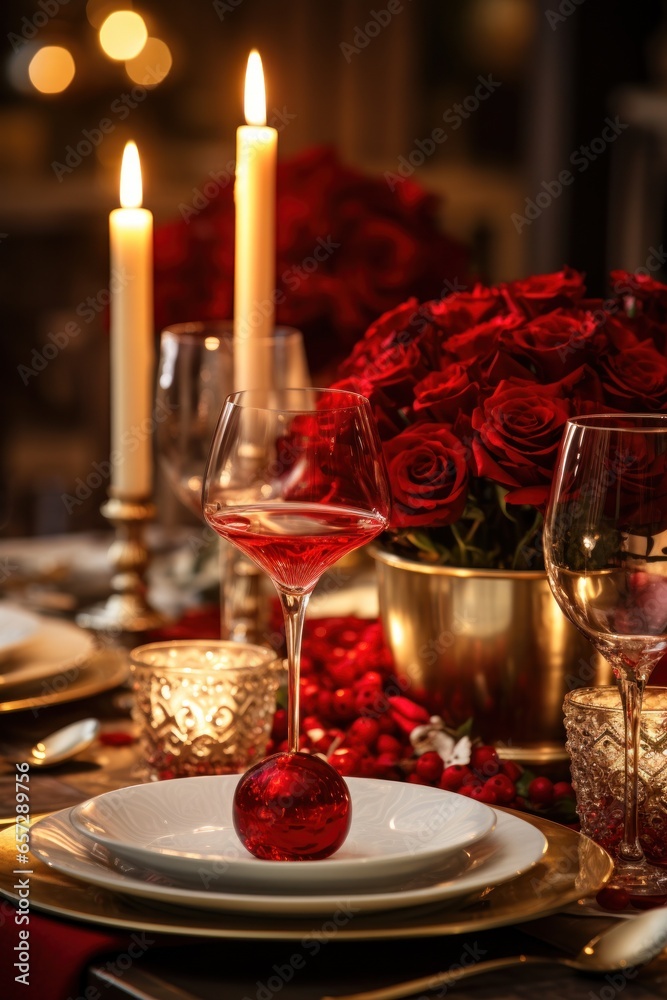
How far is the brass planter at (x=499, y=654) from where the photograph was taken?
918 millimetres

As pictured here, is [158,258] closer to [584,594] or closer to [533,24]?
[584,594]

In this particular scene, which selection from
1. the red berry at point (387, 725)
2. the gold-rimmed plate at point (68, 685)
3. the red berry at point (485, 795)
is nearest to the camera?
the red berry at point (485, 795)

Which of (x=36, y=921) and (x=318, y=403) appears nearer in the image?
(x=36, y=921)

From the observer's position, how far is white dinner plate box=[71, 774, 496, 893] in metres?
0.64

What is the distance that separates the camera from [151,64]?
4027 millimetres

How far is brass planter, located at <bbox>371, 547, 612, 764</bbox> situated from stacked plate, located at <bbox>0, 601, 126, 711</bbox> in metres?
0.34

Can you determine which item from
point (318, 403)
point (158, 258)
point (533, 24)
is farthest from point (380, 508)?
point (533, 24)

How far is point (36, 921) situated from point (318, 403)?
370 millimetres

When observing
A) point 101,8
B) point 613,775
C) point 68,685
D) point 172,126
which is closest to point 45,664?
point 68,685

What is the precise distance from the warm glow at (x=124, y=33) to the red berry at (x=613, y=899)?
373cm

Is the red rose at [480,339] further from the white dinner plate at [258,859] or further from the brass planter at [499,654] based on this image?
the white dinner plate at [258,859]

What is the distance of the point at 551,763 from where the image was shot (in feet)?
3.07

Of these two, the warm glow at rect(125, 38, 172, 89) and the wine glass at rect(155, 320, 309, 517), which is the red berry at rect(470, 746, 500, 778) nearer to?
the wine glass at rect(155, 320, 309, 517)

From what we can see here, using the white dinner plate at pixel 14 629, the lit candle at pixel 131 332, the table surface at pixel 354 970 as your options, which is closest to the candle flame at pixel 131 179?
the lit candle at pixel 131 332
